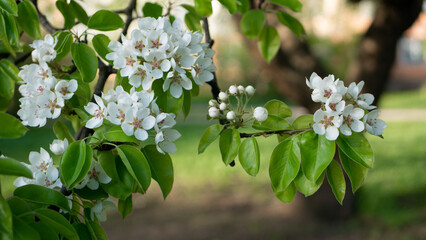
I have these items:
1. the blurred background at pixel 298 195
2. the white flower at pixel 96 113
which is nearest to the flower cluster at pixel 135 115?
the white flower at pixel 96 113

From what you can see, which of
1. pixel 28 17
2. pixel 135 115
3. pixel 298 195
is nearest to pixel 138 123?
pixel 135 115

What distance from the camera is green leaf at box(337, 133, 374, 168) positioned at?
0.87 meters

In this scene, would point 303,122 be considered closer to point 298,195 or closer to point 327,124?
point 327,124

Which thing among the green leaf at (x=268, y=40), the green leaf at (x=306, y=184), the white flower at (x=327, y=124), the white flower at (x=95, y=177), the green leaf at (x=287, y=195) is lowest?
the green leaf at (x=268, y=40)

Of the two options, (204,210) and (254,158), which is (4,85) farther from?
(204,210)

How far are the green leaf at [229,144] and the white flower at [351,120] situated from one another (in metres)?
0.22

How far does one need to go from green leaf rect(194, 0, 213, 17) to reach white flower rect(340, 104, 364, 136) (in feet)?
1.57

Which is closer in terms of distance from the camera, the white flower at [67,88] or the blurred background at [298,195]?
the white flower at [67,88]

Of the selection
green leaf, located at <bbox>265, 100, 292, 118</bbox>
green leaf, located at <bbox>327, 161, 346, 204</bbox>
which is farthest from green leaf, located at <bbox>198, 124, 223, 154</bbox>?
green leaf, located at <bbox>327, 161, 346, 204</bbox>

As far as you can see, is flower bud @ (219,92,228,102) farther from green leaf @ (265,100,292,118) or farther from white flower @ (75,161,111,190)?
white flower @ (75,161,111,190)

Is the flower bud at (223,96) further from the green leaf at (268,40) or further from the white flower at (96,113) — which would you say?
the green leaf at (268,40)

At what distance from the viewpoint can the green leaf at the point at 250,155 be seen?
938mm

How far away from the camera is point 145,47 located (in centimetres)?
92

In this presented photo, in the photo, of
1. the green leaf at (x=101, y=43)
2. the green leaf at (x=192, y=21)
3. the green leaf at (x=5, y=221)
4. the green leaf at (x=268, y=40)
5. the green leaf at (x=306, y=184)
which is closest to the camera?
the green leaf at (x=5, y=221)
